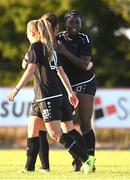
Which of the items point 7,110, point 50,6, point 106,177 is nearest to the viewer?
point 106,177

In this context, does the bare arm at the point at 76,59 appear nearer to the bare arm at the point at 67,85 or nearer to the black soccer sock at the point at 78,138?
the bare arm at the point at 67,85

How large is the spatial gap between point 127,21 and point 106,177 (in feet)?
76.6

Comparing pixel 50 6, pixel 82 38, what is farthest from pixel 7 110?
pixel 50 6

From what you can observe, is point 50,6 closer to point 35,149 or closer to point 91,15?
point 91,15

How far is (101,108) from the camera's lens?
69.0 feet

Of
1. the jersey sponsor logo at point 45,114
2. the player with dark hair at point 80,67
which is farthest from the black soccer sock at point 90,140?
the jersey sponsor logo at point 45,114

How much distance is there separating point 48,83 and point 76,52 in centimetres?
92

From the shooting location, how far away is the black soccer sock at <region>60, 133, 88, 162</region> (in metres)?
10.8

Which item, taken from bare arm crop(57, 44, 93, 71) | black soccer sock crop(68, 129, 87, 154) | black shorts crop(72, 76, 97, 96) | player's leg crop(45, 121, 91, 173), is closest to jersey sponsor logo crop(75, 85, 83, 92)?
black shorts crop(72, 76, 97, 96)

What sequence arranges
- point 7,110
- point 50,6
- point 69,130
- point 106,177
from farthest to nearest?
point 50,6, point 7,110, point 69,130, point 106,177

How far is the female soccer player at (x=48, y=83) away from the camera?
35.2 ft

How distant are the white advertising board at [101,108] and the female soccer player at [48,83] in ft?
32.2

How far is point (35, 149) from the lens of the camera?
11.4 metres

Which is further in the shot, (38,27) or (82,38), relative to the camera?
(82,38)
